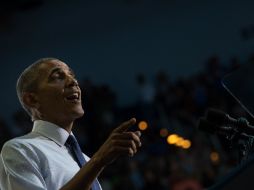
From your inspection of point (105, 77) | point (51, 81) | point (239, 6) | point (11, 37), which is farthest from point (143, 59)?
point (51, 81)

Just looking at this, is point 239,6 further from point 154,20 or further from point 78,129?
point 78,129

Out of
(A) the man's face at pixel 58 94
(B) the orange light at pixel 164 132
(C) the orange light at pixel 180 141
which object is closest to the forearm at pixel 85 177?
(A) the man's face at pixel 58 94

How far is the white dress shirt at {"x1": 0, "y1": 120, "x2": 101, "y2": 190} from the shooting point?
1916 mm

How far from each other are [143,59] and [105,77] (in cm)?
54

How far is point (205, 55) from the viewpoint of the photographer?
800 centimetres

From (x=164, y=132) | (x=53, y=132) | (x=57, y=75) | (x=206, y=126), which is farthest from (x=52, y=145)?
(x=164, y=132)

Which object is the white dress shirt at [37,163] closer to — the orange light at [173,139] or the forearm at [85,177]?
the forearm at [85,177]

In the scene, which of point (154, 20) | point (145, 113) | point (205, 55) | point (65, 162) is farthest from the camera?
point (154, 20)

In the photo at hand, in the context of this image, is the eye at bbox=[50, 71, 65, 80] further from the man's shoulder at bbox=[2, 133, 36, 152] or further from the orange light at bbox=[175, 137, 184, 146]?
the orange light at bbox=[175, 137, 184, 146]

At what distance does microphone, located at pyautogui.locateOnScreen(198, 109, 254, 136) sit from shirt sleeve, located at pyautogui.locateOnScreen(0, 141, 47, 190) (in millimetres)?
504

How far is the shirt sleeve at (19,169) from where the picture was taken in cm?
→ 190

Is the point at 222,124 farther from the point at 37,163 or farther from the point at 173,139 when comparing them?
the point at 173,139

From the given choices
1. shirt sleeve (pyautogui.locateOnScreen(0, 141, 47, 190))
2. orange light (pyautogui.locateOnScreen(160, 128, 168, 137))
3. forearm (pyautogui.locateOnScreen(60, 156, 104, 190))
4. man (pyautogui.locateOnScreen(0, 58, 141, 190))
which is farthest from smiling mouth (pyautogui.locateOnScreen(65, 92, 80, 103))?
orange light (pyautogui.locateOnScreen(160, 128, 168, 137))

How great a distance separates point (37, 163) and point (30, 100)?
377 millimetres
